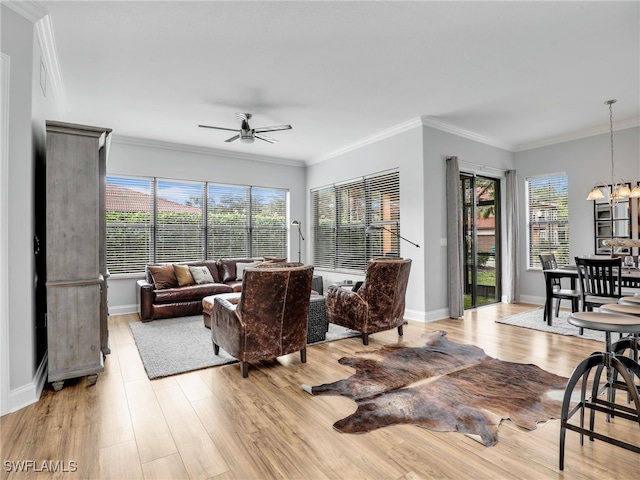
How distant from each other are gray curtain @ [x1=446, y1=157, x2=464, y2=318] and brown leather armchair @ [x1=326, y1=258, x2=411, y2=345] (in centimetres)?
159

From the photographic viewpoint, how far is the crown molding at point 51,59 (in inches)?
111

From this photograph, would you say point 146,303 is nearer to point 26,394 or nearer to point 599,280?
point 26,394

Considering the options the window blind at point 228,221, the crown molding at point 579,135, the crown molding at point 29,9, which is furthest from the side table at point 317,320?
the crown molding at point 579,135

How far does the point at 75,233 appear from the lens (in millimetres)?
2826

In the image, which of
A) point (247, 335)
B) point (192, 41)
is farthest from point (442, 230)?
point (192, 41)

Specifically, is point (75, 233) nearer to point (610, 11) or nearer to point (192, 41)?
point (192, 41)

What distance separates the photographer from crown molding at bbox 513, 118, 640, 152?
516 cm

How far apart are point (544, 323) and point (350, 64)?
428 centimetres

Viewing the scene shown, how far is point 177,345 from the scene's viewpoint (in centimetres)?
393

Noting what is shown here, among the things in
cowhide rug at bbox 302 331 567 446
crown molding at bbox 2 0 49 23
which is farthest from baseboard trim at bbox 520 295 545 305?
crown molding at bbox 2 0 49 23

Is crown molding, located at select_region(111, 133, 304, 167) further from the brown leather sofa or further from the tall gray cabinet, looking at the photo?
the tall gray cabinet

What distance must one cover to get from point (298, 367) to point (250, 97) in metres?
3.26

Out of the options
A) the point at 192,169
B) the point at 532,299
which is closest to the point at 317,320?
the point at 192,169

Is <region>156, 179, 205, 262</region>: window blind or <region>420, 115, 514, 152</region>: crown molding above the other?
<region>420, 115, 514, 152</region>: crown molding
